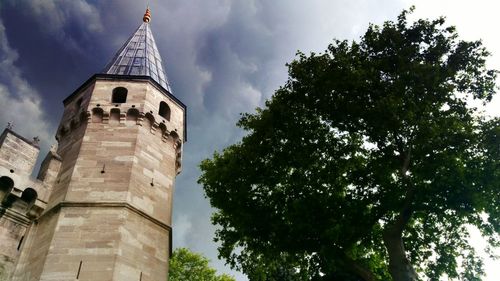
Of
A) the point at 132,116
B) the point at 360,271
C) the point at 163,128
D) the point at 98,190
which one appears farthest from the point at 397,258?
the point at 132,116

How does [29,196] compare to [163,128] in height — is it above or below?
below

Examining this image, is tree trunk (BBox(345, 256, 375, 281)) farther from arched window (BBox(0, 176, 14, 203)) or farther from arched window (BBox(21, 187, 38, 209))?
arched window (BBox(0, 176, 14, 203))

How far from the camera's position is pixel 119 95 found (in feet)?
61.6

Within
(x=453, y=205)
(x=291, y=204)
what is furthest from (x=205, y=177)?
(x=453, y=205)

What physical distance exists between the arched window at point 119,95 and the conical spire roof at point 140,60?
1.44 m

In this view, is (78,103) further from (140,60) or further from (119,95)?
(140,60)

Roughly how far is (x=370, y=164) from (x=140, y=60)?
45.9ft

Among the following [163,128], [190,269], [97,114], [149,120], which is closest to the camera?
[97,114]

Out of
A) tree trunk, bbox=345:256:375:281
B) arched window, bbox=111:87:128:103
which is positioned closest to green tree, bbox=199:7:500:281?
tree trunk, bbox=345:256:375:281

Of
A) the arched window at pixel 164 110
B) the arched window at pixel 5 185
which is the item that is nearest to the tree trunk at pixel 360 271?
the arched window at pixel 164 110

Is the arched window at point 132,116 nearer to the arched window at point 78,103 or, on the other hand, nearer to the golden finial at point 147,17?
the arched window at point 78,103

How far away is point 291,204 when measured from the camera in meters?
14.2

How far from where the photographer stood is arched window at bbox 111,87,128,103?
18.2 metres

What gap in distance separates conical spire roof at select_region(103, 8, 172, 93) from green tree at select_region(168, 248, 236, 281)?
46.4ft
